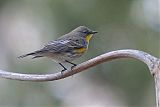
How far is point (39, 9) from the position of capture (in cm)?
865

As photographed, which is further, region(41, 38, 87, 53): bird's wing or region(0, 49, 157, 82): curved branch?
region(41, 38, 87, 53): bird's wing

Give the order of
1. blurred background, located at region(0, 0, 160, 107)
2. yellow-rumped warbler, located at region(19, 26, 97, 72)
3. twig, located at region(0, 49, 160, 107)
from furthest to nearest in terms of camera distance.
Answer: blurred background, located at region(0, 0, 160, 107) < yellow-rumped warbler, located at region(19, 26, 97, 72) < twig, located at region(0, 49, 160, 107)

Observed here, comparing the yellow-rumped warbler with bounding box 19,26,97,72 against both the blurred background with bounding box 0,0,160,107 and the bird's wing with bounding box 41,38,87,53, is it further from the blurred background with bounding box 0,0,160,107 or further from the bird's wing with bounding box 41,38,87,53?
the blurred background with bounding box 0,0,160,107

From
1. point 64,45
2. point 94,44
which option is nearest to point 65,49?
point 64,45

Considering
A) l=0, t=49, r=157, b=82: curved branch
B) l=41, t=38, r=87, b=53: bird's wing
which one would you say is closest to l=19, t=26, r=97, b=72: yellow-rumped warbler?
l=41, t=38, r=87, b=53: bird's wing

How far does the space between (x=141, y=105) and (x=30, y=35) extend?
8.20ft

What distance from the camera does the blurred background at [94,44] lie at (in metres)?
7.87

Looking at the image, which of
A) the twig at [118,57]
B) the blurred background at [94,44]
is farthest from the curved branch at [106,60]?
the blurred background at [94,44]

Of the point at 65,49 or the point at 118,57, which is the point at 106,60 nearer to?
the point at 118,57

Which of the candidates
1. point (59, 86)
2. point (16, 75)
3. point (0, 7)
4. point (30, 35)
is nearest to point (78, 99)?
point (59, 86)

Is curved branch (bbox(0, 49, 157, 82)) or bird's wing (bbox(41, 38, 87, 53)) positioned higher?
bird's wing (bbox(41, 38, 87, 53))

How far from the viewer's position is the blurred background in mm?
7871

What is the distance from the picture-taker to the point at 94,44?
321 inches

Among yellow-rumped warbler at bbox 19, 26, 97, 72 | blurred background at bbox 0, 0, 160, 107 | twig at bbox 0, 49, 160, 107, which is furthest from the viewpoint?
blurred background at bbox 0, 0, 160, 107
